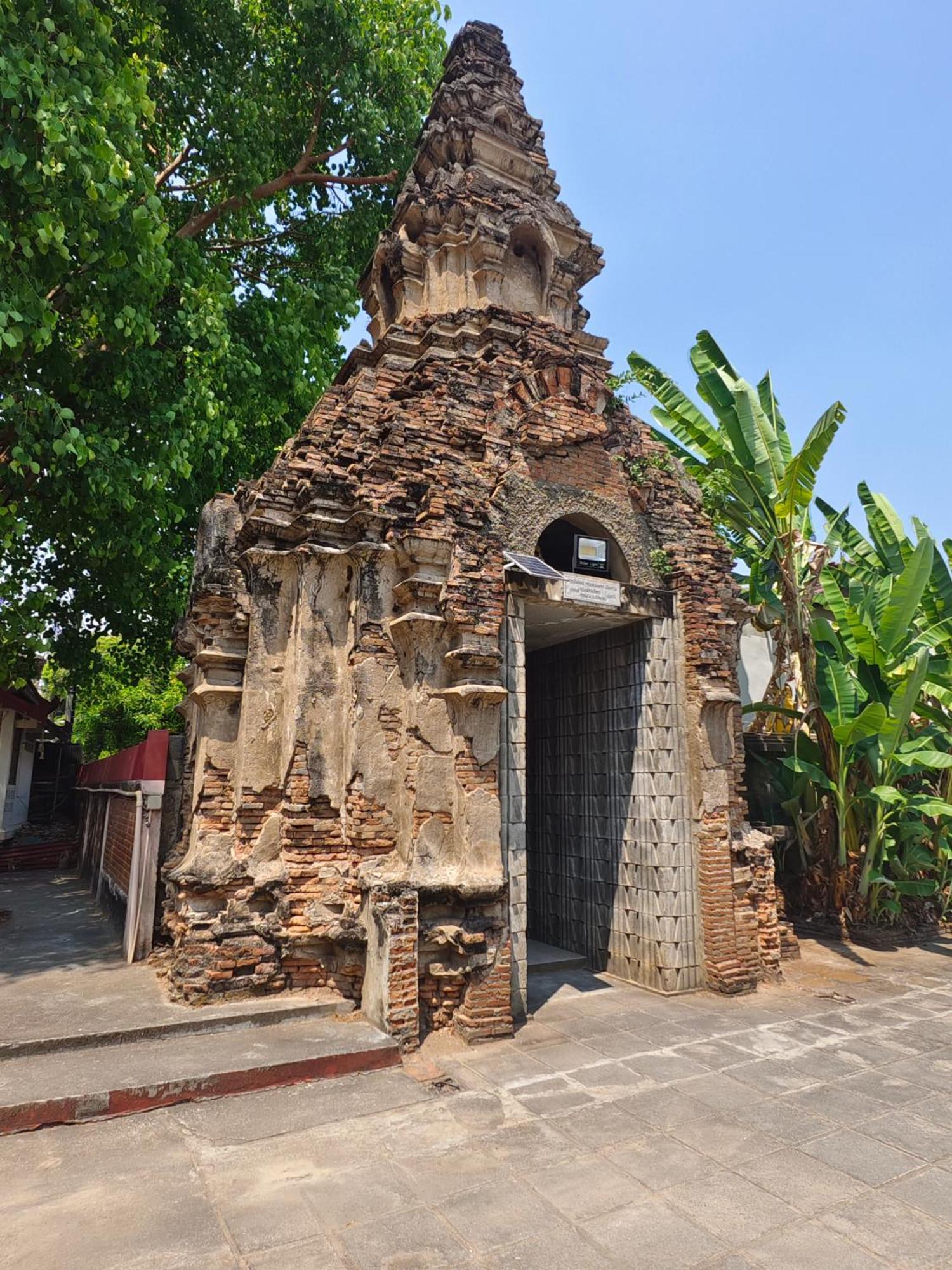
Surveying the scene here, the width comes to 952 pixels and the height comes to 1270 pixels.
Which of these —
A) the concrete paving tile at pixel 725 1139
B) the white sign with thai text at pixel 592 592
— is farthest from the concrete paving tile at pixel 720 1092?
the white sign with thai text at pixel 592 592

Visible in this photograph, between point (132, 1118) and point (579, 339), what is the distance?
Result: 956 cm

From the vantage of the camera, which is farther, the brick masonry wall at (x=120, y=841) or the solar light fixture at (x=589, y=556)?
the brick masonry wall at (x=120, y=841)

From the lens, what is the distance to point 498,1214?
3.95 m

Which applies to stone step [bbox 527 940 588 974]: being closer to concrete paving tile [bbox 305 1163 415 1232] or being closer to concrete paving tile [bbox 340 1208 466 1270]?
concrete paving tile [bbox 305 1163 415 1232]

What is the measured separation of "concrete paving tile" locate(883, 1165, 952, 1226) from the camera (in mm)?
4086

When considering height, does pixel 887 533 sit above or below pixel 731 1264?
above

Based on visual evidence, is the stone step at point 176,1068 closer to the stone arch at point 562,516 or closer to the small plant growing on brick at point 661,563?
the stone arch at point 562,516

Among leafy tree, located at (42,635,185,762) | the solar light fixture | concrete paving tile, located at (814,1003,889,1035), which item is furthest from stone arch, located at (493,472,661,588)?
leafy tree, located at (42,635,185,762)

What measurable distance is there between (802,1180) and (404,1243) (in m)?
2.31

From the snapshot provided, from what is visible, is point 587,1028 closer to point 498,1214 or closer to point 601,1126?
point 601,1126

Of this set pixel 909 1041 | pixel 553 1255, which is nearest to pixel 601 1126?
pixel 553 1255

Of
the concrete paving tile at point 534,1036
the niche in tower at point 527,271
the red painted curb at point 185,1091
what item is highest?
the niche in tower at point 527,271

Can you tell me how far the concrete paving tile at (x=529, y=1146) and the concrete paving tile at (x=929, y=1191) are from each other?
1.81m

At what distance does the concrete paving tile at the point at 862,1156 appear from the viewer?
4.45 meters
